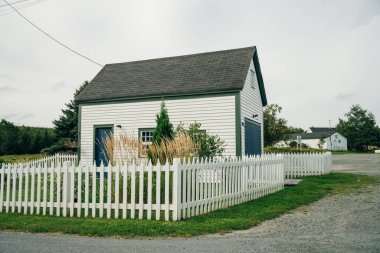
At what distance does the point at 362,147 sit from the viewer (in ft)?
288

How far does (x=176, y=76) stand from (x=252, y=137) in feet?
16.1

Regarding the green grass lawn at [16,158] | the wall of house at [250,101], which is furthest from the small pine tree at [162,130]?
the green grass lawn at [16,158]

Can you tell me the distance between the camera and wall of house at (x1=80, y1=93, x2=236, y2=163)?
15.1 meters

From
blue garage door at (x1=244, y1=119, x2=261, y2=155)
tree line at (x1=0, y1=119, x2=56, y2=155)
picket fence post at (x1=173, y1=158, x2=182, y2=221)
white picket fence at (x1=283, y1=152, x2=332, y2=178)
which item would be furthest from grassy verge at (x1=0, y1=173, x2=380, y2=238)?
tree line at (x1=0, y1=119, x2=56, y2=155)

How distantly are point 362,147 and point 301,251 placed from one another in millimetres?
92995

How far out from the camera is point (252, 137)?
17125 mm

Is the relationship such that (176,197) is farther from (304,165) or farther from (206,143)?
(304,165)

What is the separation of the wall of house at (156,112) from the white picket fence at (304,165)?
5.38 m

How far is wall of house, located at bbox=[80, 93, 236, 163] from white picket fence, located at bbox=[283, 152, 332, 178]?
17.7 feet

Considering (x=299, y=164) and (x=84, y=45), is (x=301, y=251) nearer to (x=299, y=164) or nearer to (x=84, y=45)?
(x=299, y=164)

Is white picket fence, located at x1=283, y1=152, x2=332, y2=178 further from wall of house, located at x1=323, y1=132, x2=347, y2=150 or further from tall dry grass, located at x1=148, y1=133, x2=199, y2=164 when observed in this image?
wall of house, located at x1=323, y1=132, x2=347, y2=150

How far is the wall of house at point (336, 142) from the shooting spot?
98844 millimetres

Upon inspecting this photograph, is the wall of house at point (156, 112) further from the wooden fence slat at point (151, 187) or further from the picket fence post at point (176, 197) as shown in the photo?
the picket fence post at point (176, 197)

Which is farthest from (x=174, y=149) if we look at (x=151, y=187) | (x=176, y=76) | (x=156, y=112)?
(x=176, y=76)
